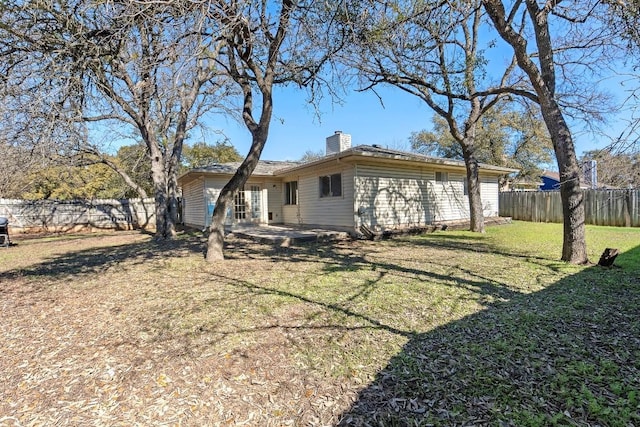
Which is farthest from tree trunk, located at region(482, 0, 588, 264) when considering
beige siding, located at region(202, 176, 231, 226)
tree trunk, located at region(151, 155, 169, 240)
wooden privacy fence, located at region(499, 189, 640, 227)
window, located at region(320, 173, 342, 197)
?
tree trunk, located at region(151, 155, 169, 240)

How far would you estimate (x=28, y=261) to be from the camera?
8602 millimetres

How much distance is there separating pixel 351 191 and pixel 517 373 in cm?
858

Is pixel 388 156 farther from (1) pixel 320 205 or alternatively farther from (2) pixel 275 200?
(2) pixel 275 200

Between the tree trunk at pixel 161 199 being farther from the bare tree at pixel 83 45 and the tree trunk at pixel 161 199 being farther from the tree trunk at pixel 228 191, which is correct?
the bare tree at pixel 83 45

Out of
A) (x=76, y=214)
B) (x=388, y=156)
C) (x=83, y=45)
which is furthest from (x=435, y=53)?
(x=76, y=214)

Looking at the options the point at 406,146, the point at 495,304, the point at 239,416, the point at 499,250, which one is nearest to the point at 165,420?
the point at 239,416

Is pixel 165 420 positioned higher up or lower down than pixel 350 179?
lower down

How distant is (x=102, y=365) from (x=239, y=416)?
4.99ft

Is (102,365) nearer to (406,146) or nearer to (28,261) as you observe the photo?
(28,261)

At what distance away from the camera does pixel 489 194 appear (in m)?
15.8

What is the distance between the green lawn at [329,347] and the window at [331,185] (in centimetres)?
568

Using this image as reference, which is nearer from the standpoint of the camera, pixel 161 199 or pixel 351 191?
pixel 351 191

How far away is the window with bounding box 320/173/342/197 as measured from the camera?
1163cm

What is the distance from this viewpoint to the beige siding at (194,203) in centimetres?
1450
